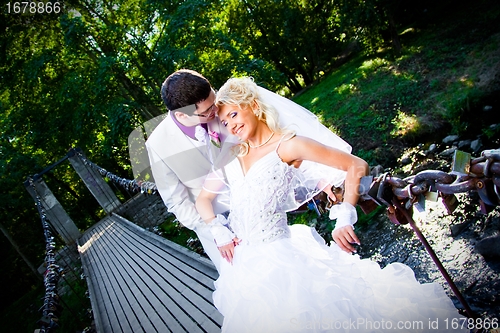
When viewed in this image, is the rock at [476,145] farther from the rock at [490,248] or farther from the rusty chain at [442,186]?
the rusty chain at [442,186]

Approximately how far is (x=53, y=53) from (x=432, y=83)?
11129 mm

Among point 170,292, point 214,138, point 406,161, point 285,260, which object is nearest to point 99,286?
point 170,292

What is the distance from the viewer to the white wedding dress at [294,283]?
1746 mm

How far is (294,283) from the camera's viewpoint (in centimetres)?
201

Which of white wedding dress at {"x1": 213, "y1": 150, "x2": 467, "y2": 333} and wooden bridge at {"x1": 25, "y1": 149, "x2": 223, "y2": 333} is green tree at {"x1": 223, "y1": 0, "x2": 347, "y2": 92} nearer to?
wooden bridge at {"x1": 25, "y1": 149, "x2": 223, "y2": 333}

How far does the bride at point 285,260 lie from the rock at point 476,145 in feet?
17.9

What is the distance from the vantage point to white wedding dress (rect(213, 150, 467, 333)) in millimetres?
1746

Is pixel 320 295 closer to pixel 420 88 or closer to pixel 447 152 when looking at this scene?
pixel 447 152

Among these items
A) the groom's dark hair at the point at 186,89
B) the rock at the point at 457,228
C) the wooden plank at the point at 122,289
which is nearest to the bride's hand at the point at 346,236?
the groom's dark hair at the point at 186,89

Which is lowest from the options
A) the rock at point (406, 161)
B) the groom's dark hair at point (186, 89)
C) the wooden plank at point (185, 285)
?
the rock at point (406, 161)

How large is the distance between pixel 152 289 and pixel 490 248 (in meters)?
4.18

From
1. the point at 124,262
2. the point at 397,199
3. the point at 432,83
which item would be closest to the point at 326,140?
the point at 397,199

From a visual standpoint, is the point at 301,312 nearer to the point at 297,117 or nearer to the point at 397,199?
the point at 397,199

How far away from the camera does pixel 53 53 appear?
9188 mm
